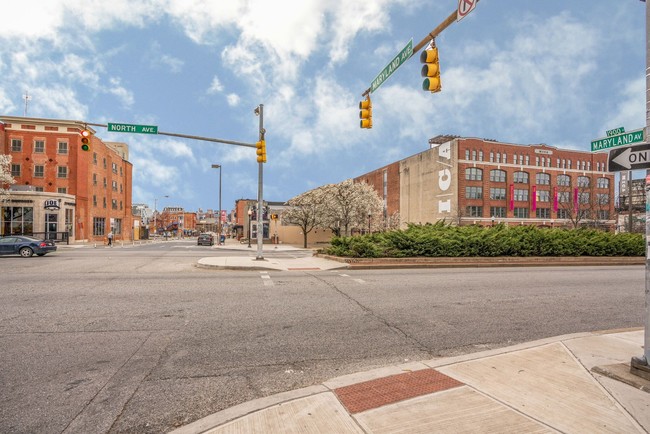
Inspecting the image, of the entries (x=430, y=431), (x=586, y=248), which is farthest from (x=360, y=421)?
(x=586, y=248)

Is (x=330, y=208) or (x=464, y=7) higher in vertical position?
(x=464, y=7)

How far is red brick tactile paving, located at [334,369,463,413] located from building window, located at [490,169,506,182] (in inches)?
2994

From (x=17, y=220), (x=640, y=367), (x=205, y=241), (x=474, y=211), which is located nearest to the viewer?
(x=640, y=367)

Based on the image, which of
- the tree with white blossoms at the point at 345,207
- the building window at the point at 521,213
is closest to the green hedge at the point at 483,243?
the tree with white blossoms at the point at 345,207

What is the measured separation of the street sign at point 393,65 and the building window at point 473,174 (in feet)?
214

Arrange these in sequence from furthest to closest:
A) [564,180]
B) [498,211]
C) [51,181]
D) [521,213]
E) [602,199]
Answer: [564,180]
[521,213]
[498,211]
[602,199]
[51,181]

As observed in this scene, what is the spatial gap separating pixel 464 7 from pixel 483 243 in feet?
48.6

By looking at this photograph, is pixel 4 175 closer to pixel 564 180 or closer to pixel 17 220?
pixel 17 220

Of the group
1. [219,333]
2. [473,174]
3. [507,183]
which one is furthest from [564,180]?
[219,333]

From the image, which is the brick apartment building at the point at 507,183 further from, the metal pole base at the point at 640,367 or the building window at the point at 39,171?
the metal pole base at the point at 640,367

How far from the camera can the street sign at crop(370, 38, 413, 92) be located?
30.6 feet

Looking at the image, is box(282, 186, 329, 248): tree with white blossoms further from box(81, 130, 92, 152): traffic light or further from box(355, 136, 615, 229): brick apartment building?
box(355, 136, 615, 229): brick apartment building

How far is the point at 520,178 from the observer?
7519cm

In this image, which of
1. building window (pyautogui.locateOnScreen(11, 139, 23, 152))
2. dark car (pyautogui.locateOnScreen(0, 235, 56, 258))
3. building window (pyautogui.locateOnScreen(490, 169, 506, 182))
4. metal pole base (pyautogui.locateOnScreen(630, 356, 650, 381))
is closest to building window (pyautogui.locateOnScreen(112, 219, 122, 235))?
building window (pyautogui.locateOnScreen(11, 139, 23, 152))
